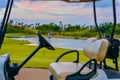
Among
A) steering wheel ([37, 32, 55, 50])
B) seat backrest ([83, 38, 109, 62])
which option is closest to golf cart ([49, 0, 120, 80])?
seat backrest ([83, 38, 109, 62])

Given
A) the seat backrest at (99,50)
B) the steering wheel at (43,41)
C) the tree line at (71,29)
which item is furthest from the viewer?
the tree line at (71,29)

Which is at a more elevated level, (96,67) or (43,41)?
(43,41)

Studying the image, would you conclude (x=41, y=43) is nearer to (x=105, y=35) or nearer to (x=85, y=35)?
(x=105, y=35)

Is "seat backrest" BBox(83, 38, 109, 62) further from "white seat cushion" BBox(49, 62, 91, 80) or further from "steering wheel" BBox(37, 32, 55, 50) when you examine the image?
"steering wheel" BBox(37, 32, 55, 50)

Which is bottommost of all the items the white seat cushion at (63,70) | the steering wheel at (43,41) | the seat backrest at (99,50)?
the white seat cushion at (63,70)

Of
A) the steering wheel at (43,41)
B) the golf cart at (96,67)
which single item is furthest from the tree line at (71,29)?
the steering wheel at (43,41)

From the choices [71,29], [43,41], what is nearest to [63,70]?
[43,41]

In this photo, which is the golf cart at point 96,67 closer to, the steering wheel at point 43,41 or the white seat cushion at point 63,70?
the white seat cushion at point 63,70

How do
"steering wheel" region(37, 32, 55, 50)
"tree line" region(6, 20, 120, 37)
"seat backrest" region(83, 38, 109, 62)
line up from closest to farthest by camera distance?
"steering wheel" region(37, 32, 55, 50) < "seat backrest" region(83, 38, 109, 62) < "tree line" region(6, 20, 120, 37)

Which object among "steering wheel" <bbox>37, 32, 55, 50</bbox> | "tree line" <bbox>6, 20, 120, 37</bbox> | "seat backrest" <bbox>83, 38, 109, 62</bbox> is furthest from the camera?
"tree line" <bbox>6, 20, 120, 37</bbox>

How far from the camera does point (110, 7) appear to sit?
484 centimetres

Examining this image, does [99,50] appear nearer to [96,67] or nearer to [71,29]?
[96,67]

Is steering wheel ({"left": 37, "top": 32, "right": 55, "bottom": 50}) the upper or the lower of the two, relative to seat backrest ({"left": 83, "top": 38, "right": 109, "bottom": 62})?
upper

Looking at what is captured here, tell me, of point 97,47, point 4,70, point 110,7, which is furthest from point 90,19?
point 4,70
